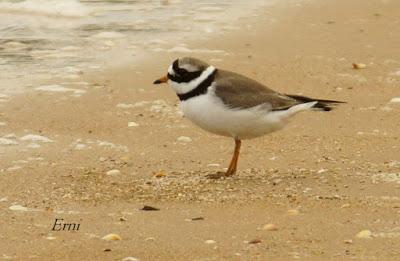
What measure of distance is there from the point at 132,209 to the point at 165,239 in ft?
2.10

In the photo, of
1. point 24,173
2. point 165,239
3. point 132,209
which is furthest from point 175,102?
point 165,239

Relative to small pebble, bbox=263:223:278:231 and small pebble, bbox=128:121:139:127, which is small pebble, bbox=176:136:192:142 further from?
small pebble, bbox=263:223:278:231

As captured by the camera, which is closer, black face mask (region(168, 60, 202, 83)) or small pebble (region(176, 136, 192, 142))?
black face mask (region(168, 60, 202, 83))

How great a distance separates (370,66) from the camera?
31.9ft

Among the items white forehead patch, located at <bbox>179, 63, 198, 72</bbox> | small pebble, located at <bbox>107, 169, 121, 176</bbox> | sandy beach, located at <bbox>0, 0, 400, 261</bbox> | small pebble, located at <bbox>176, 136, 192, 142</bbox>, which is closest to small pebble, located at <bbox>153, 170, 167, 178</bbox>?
sandy beach, located at <bbox>0, 0, 400, 261</bbox>

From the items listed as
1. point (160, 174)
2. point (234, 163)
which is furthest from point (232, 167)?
point (160, 174)

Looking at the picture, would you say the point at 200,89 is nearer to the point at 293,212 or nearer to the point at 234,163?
the point at 234,163

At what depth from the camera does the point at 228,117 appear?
7016 mm

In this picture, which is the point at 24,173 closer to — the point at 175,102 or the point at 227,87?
the point at 227,87

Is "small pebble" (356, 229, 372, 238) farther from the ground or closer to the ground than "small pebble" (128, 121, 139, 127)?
farther from the ground

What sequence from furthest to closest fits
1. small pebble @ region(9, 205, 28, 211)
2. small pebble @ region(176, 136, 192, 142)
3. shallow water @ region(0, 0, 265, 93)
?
shallow water @ region(0, 0, 265, 93)
small pebble @ region(176, 136, 192, 142)
small pebble @ region(9, 205, 28, 211)

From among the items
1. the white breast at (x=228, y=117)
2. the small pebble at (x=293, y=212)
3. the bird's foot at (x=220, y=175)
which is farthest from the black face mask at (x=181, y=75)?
the small pebble at (x=293, y=212)

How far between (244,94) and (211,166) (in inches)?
24.9

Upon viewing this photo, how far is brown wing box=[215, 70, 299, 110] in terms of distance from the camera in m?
7.04
